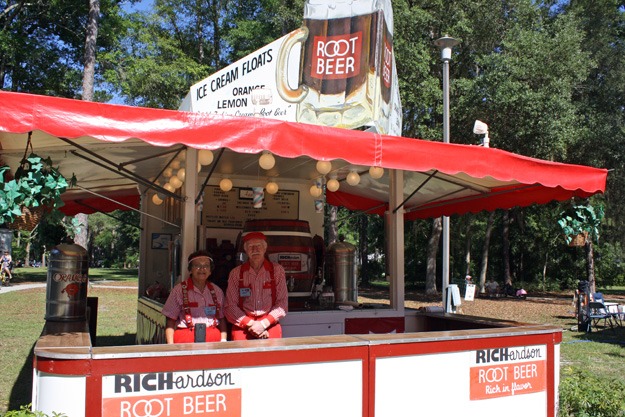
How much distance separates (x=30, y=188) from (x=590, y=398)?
490 cm

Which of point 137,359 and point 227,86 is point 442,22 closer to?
point 227,86

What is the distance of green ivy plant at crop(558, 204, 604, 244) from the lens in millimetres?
6168

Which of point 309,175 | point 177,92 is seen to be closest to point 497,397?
point 309,175

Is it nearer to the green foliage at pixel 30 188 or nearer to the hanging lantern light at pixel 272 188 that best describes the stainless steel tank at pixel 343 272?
the hanging lantern light at pixel 272 188

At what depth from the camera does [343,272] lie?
23.2 feet

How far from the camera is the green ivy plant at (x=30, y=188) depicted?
360cm

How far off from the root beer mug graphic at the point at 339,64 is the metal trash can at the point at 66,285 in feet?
10.7

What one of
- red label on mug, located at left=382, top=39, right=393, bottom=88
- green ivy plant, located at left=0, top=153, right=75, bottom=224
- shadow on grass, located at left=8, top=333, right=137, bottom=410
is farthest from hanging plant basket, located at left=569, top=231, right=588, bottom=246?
shadow on grass, located at left=8, top=333, right=137, bottom=410

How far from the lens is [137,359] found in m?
3.48

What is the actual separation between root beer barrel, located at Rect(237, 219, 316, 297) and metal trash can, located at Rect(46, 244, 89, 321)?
172 cm

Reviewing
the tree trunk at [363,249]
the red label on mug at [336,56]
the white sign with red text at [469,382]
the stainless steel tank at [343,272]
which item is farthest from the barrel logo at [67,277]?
the tree trunk at [363,249]

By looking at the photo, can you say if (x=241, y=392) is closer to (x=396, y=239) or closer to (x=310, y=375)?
(x=310, y=375)

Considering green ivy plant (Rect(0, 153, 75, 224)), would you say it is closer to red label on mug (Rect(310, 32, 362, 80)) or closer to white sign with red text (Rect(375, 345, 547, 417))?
white sign with red text (Rect(375, 345, 547, 417))

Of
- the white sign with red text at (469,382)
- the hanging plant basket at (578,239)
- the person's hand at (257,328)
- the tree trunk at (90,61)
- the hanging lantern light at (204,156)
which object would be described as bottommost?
the white sign with red text at (469,382)
